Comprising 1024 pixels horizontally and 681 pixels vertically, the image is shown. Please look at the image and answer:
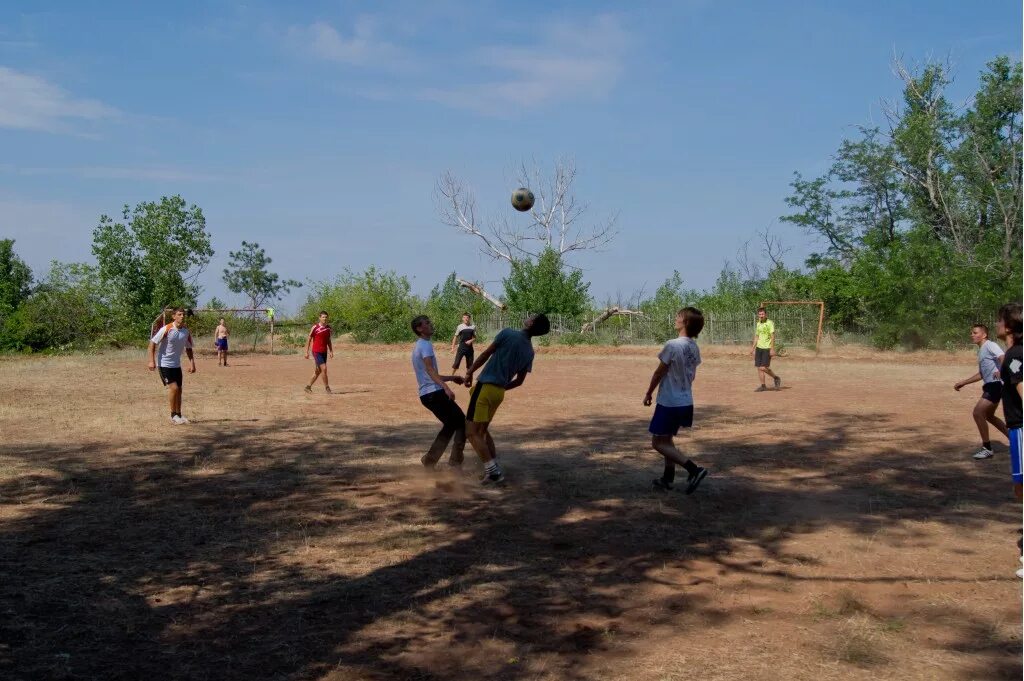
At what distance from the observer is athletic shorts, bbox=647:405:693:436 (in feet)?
26.5

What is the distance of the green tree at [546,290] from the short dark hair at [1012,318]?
3866 cm

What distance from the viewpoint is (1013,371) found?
5.71 metres

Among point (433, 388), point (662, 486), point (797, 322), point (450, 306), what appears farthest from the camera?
point (450, 306)

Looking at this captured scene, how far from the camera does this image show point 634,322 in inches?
1609

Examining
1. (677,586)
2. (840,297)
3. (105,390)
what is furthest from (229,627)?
(840,297)

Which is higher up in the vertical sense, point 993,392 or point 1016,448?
point 993,392

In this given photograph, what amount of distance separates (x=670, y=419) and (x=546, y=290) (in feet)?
122

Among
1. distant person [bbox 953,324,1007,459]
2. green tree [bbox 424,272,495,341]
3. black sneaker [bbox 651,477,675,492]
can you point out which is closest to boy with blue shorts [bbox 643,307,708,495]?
black sneaker [bbox 651,477,675,492]

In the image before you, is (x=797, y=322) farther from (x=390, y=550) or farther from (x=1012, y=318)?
(x=390, y=550)

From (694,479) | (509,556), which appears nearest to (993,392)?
(694,479)

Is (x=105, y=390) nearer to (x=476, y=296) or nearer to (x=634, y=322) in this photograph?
(x=634, y=322)

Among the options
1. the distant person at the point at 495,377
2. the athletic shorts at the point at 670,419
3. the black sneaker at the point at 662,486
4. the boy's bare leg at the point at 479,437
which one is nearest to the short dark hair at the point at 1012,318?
the athletic shorts at the point at 670,419

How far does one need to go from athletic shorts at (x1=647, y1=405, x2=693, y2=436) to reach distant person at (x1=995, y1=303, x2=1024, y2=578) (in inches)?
102

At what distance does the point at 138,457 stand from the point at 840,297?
101 feet
